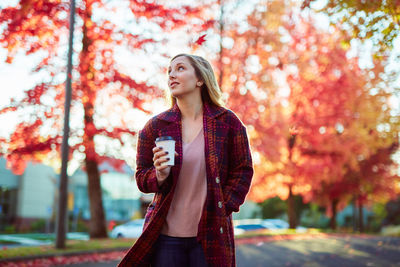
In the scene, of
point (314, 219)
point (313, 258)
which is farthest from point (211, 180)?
point (314, 219)

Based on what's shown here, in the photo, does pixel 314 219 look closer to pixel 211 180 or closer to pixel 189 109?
pixel 189 109

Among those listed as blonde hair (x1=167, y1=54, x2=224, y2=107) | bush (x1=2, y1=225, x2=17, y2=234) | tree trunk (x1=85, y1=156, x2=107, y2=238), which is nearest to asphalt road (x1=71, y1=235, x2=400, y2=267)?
tree trunk (x1=85, y1=156, x2=107, y2=238)

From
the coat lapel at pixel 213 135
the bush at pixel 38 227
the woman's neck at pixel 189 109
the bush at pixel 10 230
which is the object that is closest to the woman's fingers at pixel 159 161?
the coat lapel at pixel 213 135

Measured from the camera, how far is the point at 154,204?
9.37 ft

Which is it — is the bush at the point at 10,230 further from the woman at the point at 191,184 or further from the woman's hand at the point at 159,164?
the woman's hand at the point at 159,164

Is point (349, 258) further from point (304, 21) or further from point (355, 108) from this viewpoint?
point (304, 21)

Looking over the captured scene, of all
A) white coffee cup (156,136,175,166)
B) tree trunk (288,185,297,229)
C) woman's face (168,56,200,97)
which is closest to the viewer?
white coffee cup (156,136,175,166)

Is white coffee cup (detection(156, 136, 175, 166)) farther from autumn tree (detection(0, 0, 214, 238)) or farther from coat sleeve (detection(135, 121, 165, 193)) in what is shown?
autumn tree (detection(0, 0, 214, 238))

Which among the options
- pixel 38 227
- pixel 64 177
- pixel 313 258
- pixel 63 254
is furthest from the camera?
pixel 38 227

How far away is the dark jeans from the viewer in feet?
8.99

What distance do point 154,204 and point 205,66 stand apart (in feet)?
3.26

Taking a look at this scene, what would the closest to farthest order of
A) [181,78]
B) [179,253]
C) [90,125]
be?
[179,253] < [181,78] < [90,125]

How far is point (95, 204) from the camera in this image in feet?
51.1

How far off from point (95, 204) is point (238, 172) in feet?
43.8
